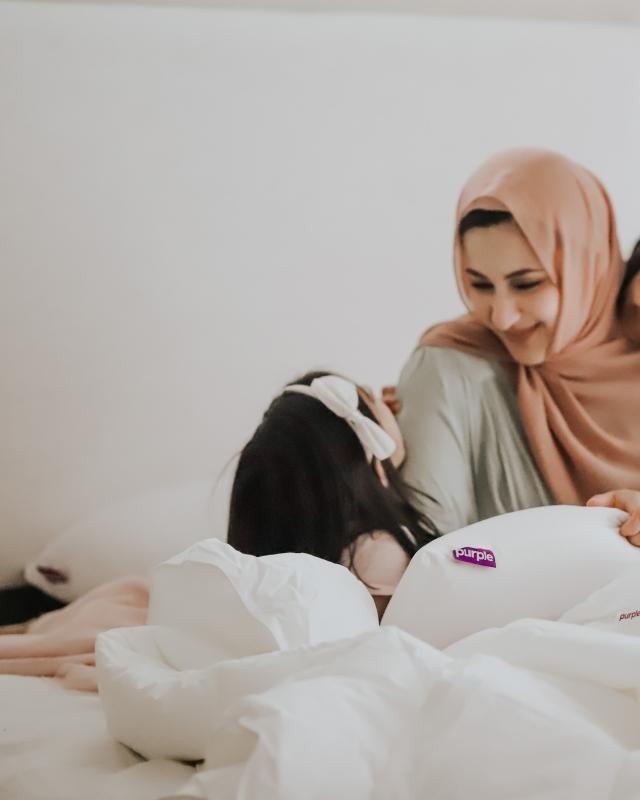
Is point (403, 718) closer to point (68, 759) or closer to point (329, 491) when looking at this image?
point (68, 759)

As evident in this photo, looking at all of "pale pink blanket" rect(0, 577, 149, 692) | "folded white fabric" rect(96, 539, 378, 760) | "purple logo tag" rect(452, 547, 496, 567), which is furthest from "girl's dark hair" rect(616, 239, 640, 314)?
"pale pink blanket" rect(0, 577, 149, 692)

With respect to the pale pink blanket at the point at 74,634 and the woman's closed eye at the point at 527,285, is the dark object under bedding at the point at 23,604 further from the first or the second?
the woman's closed eye at the point at 527,285

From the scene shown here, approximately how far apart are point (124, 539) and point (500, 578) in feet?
2.26

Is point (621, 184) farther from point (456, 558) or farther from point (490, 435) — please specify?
point (456, 558)

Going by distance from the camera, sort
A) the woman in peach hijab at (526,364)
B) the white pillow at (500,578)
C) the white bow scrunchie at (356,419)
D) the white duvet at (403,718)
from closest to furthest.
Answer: the white duvet at (403,718), the white pillow at (500,578), the white bow scrunchie at (356,419), the woman in peach hijab at (526,364)

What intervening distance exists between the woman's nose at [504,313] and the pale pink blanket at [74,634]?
814mm

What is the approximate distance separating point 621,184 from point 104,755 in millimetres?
1458

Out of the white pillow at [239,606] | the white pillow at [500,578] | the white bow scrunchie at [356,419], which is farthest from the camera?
the white bow scrunchie at [356,419]

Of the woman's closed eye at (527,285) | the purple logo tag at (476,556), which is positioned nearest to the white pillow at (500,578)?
the purple logo tag at (476,556)

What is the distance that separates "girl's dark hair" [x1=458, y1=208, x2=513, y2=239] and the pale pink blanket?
902 millimetres

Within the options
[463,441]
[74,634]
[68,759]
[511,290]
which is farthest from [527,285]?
[68,759]

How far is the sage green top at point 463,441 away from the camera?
5.64 ft

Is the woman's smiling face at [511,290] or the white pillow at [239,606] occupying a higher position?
the woman's smiling face at [511,290]

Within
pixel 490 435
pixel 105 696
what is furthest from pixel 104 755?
pixel 490 435
